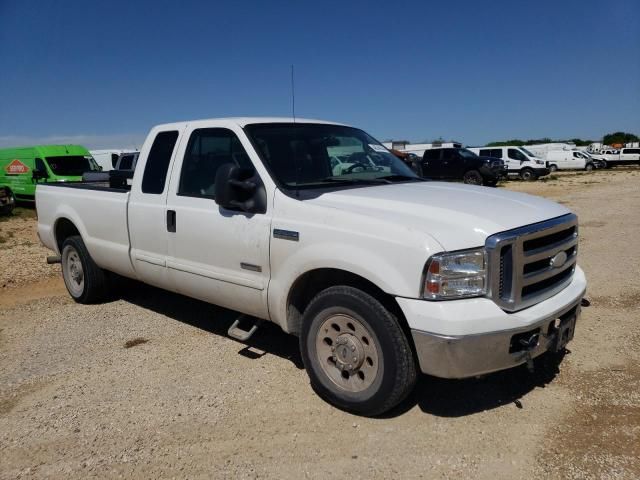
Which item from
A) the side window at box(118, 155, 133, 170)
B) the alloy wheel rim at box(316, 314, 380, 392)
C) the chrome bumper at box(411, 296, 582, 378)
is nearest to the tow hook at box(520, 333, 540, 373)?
the chrome bumper at box(411, 296, 582, 378)

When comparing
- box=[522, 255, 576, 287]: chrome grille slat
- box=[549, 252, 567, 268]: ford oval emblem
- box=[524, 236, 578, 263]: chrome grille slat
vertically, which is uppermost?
box=[524, 236, 578, 263]: chrome grille slat

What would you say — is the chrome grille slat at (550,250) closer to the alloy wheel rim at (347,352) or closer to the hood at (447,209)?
the hood at (447,209)

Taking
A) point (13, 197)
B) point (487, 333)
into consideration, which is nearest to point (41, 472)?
point (487, 333)

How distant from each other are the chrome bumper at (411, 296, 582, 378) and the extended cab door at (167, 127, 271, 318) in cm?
133

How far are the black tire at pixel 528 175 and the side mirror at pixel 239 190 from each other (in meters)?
27.9

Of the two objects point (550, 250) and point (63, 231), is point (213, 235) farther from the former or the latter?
point (63, 231)

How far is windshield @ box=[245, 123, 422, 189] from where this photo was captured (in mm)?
4012

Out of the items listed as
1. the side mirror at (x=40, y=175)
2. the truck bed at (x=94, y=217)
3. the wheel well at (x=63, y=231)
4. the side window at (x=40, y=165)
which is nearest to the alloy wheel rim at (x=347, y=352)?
the truck bed at (x=94, y=217)

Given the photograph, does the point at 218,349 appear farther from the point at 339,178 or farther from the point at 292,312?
the point at 339,178

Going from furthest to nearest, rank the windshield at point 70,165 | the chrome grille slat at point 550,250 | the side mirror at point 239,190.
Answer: the windshield at point 70,165, the side mirror at point 239,190, the chrome grille slat at point 550,250

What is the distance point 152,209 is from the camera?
15.3ft

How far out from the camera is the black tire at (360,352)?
313 cm

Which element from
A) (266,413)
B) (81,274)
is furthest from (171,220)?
(81,274)

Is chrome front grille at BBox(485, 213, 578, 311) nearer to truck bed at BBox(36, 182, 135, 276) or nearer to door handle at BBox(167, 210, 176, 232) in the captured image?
door handle at BBox(167, 210, 176, 232)
